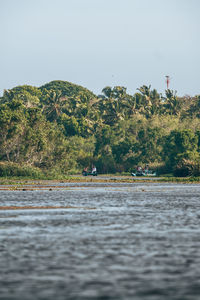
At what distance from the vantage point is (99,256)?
64.0ft

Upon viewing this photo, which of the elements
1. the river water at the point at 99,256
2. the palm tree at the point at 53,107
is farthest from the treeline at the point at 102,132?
the river water at the point at 99,256

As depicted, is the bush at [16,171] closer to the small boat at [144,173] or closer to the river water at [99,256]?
Result: the small boat at [144,173]

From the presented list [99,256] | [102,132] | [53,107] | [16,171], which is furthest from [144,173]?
[99,256]

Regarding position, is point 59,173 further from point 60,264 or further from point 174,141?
point 60,264

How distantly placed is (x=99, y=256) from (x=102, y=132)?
4333 inches

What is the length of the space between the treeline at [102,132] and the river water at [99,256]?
63.5 metres

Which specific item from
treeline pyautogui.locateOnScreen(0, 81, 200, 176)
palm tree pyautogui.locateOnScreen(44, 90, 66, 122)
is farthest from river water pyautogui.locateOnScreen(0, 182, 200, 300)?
palm tree pyautogui.locateOnScreen(44, 90, 66, 122)

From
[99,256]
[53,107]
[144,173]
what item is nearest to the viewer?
[99,256]

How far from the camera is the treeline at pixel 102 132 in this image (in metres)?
98.2

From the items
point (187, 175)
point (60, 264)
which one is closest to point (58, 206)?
point (60, 264)

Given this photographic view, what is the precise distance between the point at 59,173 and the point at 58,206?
59763 millimetres

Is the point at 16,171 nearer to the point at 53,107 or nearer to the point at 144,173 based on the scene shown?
the point at 144,173

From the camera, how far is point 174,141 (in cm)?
11444

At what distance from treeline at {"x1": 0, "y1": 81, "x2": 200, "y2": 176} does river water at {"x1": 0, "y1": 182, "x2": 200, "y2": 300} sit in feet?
208
